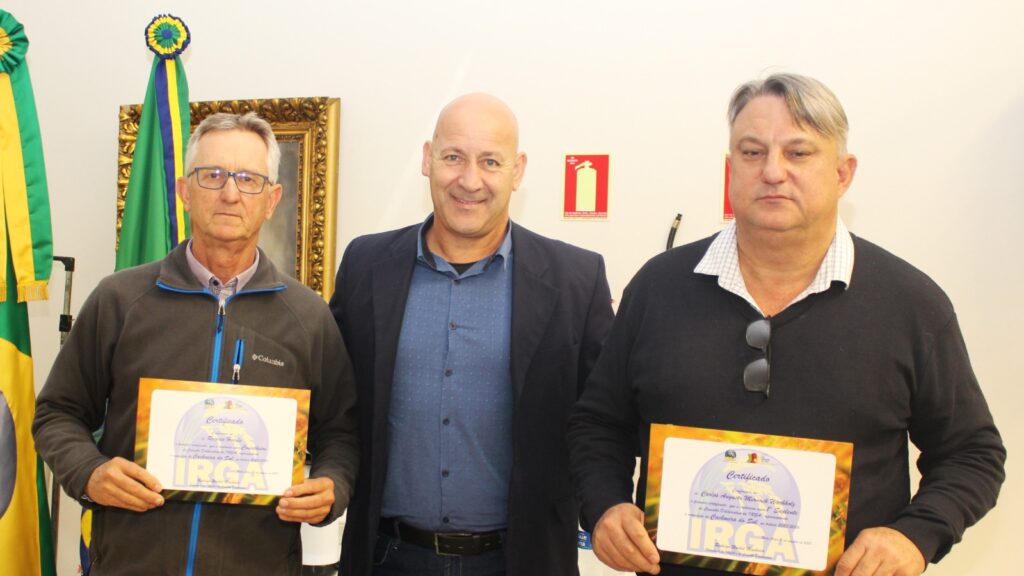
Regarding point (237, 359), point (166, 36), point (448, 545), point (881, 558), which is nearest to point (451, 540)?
point (448, 545)

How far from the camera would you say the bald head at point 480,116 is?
2277 millimetres

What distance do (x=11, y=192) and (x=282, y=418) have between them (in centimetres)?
195

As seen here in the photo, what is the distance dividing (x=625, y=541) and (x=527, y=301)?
2.42 feet

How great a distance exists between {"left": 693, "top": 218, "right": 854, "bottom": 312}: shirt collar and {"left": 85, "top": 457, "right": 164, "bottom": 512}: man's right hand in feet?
4.34

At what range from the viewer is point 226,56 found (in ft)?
13.3

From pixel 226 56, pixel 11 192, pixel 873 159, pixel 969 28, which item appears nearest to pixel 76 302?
pixel 11 192

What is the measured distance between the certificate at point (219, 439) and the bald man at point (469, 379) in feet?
0.92

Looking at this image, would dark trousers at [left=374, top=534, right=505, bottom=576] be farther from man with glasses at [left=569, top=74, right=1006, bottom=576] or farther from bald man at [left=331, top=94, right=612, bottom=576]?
man with glasses at [left=569, top=74, right=1006, bottom=576]

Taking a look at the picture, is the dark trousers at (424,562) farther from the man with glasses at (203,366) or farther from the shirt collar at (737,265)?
the shirt collar at (737,265)

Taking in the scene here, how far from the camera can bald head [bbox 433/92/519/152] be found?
2277 mm

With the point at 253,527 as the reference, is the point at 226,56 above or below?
above

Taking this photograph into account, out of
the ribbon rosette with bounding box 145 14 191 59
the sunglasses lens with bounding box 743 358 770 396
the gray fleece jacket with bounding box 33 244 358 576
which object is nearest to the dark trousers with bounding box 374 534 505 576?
the gray fleece jacket with bounding box 33 244 358 576

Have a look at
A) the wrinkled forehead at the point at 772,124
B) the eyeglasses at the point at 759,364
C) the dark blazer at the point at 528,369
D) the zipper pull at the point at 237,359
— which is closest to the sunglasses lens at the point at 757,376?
the eyeglasses at the point at 759,364

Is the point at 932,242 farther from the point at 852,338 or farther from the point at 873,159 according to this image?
the point at 852,338
